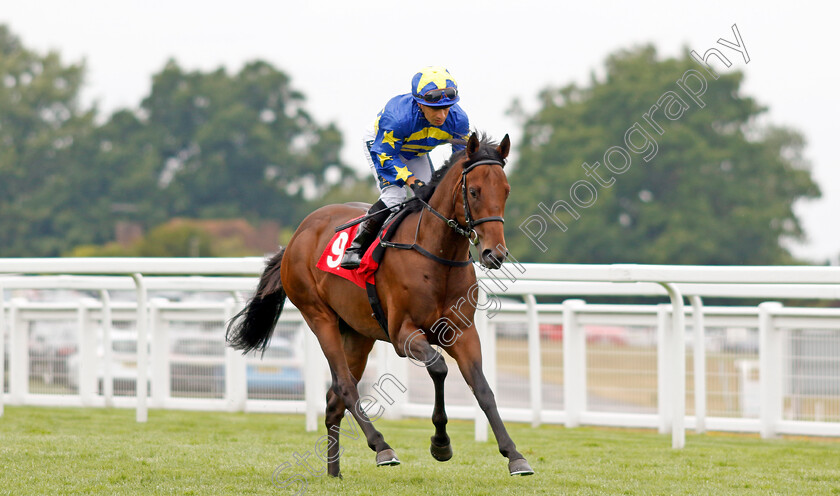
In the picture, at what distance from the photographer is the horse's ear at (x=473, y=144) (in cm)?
500

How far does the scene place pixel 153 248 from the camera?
39562 mm

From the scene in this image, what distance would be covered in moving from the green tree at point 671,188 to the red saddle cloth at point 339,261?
3554 cm

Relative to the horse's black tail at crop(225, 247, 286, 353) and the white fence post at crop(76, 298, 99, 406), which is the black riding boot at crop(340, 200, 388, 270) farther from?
the white fence post at crop(76, 298, 99, 406)

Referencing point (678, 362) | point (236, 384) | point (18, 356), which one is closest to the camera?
point (678, 362)

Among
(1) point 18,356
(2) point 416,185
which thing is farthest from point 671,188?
(2) point 416,185

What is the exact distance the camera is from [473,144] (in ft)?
16.5

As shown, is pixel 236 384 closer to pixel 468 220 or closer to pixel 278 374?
pixel 278 374

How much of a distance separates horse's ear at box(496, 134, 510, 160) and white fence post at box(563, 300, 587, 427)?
12.3 ft

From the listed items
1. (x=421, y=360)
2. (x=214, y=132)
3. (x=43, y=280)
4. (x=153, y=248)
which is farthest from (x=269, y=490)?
(x=214, y=132)

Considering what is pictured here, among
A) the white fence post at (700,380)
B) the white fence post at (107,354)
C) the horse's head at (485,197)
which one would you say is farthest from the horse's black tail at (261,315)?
the white fence post at (700,380)

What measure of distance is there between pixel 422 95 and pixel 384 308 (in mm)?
1115

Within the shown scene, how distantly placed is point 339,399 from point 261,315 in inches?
41.9

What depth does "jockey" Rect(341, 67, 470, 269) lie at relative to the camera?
5.34 meters

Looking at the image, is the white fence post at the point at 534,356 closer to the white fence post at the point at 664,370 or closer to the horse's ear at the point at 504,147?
the white fence post at the point at 664,370
